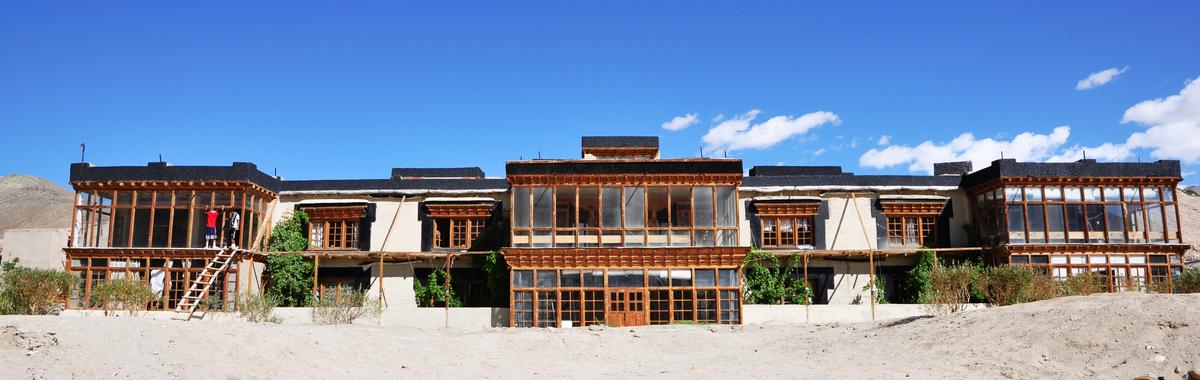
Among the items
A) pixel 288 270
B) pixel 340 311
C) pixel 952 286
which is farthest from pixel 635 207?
pixel 288 270

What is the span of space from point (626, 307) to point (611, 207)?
2917 millimetres

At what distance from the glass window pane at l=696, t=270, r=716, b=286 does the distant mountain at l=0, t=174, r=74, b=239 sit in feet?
192

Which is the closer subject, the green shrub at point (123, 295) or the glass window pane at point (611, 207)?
the green shrub at point (123, 295)

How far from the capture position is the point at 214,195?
92.1 feet

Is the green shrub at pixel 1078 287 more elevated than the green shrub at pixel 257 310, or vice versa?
the green shrub at pixel 1078 287

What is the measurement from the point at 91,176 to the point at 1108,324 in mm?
27359

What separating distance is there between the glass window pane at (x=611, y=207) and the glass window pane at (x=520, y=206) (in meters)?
2.19

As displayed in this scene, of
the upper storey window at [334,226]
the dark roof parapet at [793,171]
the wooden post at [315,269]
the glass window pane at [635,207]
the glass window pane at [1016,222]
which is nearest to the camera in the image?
the glass window pane at [635,207]

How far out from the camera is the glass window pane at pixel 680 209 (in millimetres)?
26922

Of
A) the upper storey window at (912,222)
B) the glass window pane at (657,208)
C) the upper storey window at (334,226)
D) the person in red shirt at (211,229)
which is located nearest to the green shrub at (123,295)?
the person in red shirt at (211,229)

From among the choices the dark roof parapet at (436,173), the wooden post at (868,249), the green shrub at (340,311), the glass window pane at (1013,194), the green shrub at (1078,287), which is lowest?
the green shrub at (340,311)

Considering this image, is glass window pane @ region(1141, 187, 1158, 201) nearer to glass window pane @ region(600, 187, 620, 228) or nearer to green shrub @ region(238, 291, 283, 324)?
glass window pane @ region(600, 187, 620, 228)

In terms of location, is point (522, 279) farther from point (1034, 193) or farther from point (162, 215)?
point (1034, 193)

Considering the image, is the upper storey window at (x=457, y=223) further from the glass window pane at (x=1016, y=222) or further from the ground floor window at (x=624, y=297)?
the glass window pane at (x=1016, y=222)
